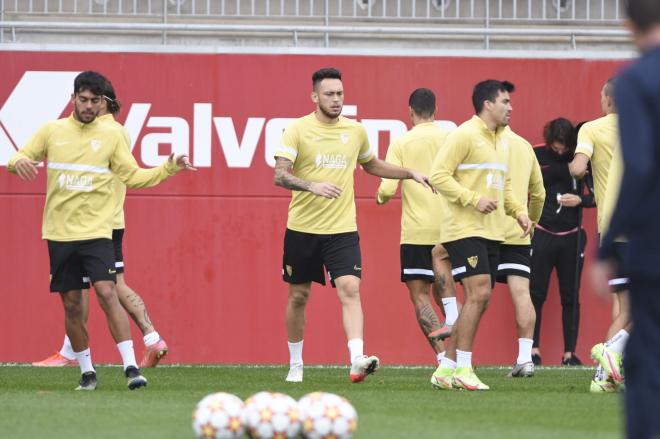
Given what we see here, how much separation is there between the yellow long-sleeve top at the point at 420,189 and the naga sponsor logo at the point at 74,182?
321cm

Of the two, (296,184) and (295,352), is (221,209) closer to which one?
(295,352)

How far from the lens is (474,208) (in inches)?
384

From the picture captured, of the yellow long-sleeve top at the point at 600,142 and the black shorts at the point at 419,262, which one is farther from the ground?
the yellow long-sleeve top at the point at 600,142

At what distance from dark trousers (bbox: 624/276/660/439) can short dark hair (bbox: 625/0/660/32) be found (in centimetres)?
87

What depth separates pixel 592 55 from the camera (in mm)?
14070

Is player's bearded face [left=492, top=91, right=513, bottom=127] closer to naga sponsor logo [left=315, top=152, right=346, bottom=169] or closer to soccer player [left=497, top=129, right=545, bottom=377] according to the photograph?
soccer player [left=497, top=129, right=545, bottom=377]

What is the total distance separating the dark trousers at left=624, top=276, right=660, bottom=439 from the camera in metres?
4.61

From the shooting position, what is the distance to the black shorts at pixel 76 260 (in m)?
9.48

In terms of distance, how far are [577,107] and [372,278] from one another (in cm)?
281

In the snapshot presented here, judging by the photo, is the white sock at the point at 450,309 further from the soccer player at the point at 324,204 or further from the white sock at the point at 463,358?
the white sock at the point at 463,358

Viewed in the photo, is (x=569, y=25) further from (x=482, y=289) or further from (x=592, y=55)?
(x=482, y=289)

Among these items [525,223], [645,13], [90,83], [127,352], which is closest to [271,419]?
[645,13]

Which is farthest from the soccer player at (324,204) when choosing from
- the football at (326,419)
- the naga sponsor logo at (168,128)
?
the football at (326,419)

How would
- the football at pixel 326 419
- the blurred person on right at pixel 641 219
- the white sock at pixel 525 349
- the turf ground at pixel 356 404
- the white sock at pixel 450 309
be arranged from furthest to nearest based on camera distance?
the white sock at pixel 450 309 → the white sock at pixel 525 349 → the turf ground at pixel 356 404 → the football at pixel 326 419 → the blurred person on right at pixel 641 219
